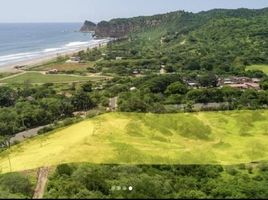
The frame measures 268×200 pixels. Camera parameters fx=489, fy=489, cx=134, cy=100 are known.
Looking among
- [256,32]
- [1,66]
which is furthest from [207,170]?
[256,32]

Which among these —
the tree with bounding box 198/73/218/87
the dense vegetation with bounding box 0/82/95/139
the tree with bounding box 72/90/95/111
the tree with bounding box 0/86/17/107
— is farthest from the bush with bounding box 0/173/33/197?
the tree with bounding box 198/73/218/87

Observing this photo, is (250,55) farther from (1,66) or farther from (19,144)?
(19,144)

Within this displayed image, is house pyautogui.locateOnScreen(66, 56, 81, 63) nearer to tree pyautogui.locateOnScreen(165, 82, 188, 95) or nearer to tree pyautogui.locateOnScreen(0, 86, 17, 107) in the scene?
tree pyautogui.locateOnScreen(0, 86, 17, 107)

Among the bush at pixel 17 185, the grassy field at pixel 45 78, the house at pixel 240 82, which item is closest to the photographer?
the bush at pixel 17 185

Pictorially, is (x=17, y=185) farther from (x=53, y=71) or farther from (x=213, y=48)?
(x=213, y=48)

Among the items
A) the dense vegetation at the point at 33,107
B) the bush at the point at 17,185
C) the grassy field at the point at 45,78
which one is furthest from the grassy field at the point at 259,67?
the bush at the point at 17,185

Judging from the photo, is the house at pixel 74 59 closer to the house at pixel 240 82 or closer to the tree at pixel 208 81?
the house at pixel 240 82
